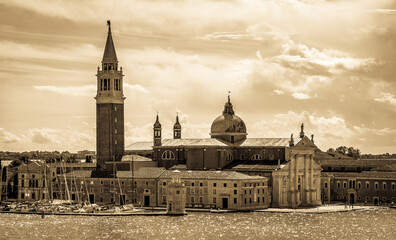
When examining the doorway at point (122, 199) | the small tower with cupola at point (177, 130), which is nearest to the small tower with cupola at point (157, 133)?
the small tower with cupola at point (177, 130)

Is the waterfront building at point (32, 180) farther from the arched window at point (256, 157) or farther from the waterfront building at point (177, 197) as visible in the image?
the waterfront building at point (177, 197)

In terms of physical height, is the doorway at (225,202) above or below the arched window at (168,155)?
below

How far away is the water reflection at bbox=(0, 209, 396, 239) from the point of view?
78.5 meters

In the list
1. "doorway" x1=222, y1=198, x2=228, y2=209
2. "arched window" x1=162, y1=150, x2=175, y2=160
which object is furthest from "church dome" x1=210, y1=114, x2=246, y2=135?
"doorway" x1=222, y1=198, x2=228, y2=209

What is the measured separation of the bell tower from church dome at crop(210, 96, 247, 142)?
1310 centimetres

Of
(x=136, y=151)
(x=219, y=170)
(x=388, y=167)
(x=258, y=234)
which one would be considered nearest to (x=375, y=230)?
(x=258, y=234)

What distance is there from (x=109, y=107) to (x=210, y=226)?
38319 millimetres

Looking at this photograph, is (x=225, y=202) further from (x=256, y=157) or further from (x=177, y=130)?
(x=177, y=130)

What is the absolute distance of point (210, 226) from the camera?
85062 mm

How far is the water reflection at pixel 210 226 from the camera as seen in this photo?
7850cm

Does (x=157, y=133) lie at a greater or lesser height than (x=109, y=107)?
lesser

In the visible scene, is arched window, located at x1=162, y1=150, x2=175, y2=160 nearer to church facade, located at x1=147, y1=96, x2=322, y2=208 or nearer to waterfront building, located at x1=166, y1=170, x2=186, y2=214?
church facade, located at x1=147, y1=96, x2=322, y2=208

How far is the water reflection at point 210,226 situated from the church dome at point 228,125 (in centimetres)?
1918

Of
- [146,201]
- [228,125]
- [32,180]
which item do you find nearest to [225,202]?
[146,201]
